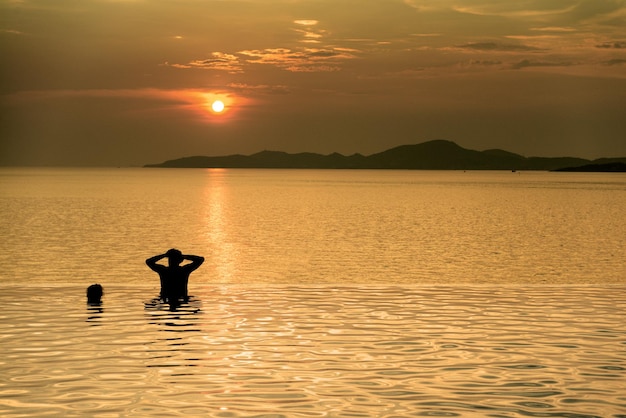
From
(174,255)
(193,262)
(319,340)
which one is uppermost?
(174,255)

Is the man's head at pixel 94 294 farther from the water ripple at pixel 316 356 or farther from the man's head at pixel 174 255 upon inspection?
the man's head at pixel 174 255

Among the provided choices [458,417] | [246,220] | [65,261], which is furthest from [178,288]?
[246,220]

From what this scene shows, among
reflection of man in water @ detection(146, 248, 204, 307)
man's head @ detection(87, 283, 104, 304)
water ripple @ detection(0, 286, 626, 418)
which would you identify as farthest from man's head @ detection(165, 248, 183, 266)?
man's head @ detection(87, 283, 104, 304)

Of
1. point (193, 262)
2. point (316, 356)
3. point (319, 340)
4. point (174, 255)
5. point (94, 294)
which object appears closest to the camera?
point (316, 356)

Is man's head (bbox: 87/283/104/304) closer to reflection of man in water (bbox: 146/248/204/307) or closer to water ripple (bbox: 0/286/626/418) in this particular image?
water ripple (bbox: 0/286/626/418)

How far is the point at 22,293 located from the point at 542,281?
1014 inches

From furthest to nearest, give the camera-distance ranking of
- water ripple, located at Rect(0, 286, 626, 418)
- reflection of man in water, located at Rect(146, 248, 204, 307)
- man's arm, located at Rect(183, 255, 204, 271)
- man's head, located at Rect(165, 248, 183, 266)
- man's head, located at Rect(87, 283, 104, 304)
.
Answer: man's arm, located at Rect(183, 255, 204, 271) → reflection of man in water, located at Rect(146, 248, 204, 307) → man's head, located at Rect(165, 248, 183, 266) → man's head, located at Rect(87, 283, 104, 304) → water ripple, located at Rect(0, 286, 626, 418)

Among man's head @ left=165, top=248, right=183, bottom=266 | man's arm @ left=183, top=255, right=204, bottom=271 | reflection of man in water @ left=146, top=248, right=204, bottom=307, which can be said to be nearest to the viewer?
man's head @ left=165, top=248, right=183, bottom=266

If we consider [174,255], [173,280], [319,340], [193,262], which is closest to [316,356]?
[319,340]

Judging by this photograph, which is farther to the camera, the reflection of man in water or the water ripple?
the reflection of man in water

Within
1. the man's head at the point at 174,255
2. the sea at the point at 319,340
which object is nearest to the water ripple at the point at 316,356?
the sea at the point at 319,340

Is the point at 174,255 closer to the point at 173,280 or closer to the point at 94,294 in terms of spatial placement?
the point at 173,280

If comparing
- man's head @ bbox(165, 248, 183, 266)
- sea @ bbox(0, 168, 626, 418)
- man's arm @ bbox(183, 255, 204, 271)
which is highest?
man's head @ bbox(165, 248, 183, 266)

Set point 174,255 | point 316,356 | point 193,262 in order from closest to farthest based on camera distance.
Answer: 1. point 316,356
2. point 174,255
3. point 193,262
